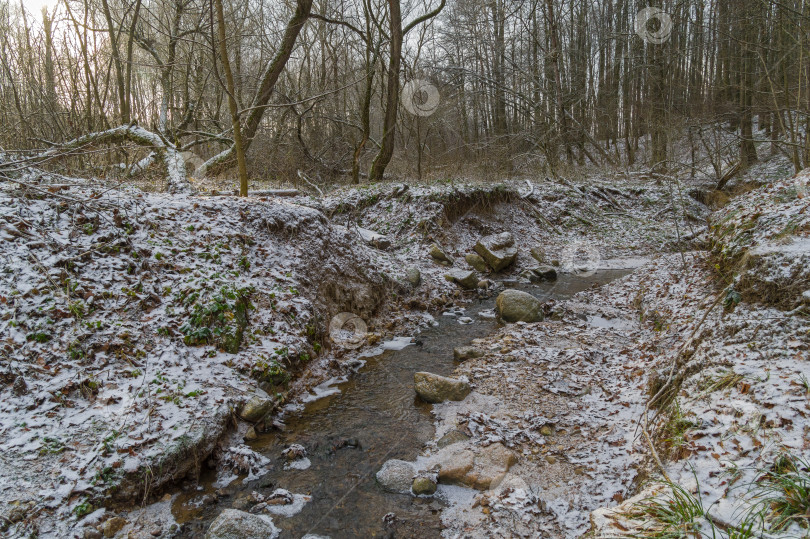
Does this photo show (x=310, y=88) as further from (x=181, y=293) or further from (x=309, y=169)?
(x=181, y=293)

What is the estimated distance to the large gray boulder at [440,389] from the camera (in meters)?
5.08

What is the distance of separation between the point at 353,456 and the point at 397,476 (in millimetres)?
563

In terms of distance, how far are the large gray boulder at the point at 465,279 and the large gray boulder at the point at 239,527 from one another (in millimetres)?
6707

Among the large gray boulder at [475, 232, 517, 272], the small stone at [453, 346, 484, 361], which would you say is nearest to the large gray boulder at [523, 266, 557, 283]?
the large gray boulder at [475, 232, 517, 272]

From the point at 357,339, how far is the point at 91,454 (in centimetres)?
381

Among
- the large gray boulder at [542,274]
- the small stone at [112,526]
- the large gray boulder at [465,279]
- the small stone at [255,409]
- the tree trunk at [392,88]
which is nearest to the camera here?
the small stone at [112,526]

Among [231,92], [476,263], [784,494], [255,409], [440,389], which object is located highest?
[231,92]

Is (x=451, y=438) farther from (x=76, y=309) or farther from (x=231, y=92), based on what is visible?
(x=231, y=92)

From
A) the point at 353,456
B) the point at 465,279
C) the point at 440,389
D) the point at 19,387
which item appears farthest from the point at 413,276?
the point at 19,387

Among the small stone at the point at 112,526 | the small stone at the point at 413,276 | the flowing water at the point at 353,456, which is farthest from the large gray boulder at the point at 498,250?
the small stone at the point at 112,526

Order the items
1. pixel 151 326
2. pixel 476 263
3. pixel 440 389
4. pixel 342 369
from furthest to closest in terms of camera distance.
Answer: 1. pixel 476 263
2. pixel 342 369
3. pixel 440 389
4. pixel 151 326

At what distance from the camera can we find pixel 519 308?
765 cm

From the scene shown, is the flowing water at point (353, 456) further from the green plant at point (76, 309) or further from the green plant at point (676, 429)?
the green plant at point (76, 309)

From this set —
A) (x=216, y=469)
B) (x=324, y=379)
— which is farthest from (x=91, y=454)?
Answer: (x=324, y=379)
